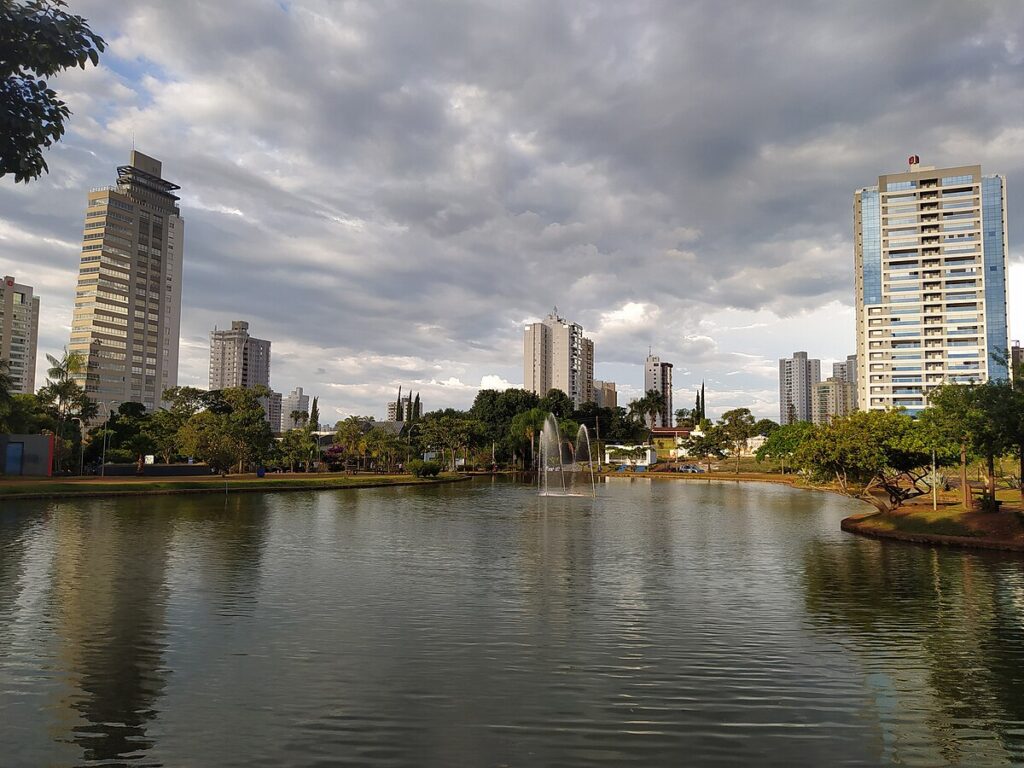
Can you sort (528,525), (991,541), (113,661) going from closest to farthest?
(113,661), (991,541), (528,525)

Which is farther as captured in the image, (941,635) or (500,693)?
(941,635)

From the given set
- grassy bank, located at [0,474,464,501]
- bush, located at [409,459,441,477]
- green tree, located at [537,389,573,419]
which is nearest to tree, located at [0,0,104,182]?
grassy bank, located at [0,474,464,501]

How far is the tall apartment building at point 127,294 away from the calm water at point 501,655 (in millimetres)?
176570

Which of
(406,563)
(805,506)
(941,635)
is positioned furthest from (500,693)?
(805,506)

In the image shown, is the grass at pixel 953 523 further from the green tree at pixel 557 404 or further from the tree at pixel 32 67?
the green tree at pixel 557 404

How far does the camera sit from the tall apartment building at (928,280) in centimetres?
15988

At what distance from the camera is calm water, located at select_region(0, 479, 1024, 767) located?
984 cm

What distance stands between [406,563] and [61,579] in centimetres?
1096

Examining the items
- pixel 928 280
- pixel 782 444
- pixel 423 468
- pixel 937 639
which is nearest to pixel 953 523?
pixel 937 639

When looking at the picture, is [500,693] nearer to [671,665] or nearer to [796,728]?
[671,665]

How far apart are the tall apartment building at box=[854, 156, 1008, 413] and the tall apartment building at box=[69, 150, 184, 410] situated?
189170 mm

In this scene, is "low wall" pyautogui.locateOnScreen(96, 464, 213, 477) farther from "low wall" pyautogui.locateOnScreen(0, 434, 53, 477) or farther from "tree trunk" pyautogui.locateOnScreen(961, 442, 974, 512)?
"tree trunk" pyautogui.locateOnScreen(961, 442, 974, 512)

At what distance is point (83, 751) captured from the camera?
9352mm

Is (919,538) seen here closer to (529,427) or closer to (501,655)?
(501,655)
